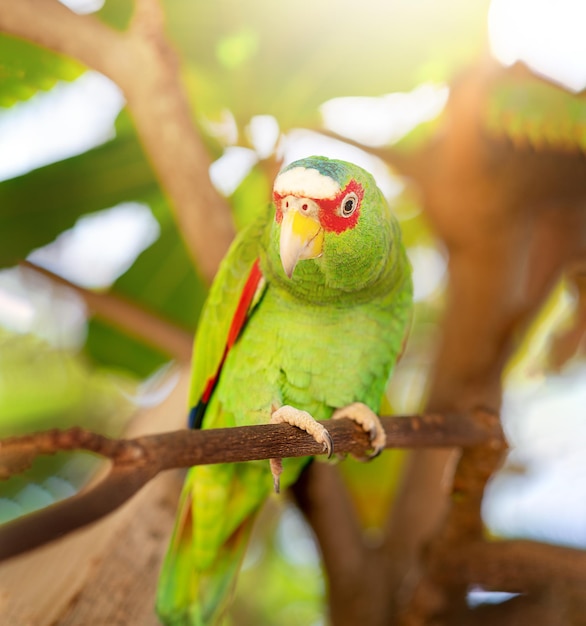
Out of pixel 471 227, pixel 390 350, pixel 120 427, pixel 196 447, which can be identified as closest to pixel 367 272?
pixel 390 350

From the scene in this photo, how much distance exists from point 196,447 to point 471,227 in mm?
1042

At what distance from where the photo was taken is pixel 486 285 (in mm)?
1509

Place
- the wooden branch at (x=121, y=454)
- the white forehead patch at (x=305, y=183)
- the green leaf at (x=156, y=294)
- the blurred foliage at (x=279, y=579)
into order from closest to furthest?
the wooden branch at (x=121, y=454) < the white forehead patch at (x=305, y=183) < the green leaf at (x=156, y=294) < the blurred foliage at (x=279, y=579)

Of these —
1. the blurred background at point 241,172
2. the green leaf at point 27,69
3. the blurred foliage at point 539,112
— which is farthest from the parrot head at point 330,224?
the green leaf at point 27,69

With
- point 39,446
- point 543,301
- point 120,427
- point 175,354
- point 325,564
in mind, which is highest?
point 543,301

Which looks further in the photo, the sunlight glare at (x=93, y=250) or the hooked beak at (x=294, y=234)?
the sunlight glare at (x=93, y=250)

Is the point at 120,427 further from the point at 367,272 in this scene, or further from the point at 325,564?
the point at 367,272

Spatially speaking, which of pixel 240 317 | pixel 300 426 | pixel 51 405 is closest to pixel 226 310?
pixel 240 317

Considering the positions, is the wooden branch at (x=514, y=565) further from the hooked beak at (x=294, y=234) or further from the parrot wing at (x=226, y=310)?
the hooked beak at (x=294, y=234)

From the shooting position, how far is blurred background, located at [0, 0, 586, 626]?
40.9 inches

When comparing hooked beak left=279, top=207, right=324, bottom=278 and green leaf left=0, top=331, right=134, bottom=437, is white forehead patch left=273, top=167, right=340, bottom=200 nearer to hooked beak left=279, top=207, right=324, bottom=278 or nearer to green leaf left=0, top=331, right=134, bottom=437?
hooked beak left=279, top=207, right=324, bottom=278

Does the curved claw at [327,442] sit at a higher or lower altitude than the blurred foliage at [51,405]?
lower

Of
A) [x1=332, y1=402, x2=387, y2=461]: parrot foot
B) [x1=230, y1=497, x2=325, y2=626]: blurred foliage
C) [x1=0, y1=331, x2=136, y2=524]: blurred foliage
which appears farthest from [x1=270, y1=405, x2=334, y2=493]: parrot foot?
[x1=230, y1=497, x2=325, y2=626]: blurred foliage

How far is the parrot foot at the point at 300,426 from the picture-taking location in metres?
0.70
